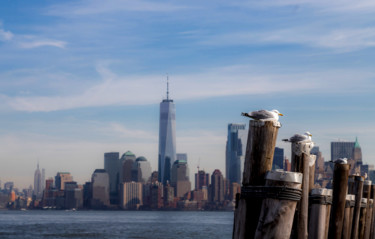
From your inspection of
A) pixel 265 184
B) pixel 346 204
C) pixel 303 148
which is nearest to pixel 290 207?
pixel 265 184

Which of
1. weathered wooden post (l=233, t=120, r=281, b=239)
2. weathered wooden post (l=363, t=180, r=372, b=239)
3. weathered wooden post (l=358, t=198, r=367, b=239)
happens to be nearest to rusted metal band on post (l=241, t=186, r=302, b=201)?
weathered wooden post (l=233, t=120, r=281, b=239)

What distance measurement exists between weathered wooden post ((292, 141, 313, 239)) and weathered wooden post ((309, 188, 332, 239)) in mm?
1526

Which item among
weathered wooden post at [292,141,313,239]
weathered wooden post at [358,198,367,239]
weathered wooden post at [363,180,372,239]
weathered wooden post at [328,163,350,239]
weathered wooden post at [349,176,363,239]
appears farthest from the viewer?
weathered wooden post at [363,180,372,239]

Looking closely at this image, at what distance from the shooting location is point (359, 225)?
777 inches

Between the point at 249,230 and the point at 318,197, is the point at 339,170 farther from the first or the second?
the point at 249,230

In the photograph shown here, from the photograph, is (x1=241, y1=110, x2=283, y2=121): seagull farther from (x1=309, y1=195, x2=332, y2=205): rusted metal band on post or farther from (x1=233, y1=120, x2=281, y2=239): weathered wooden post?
(x1=309, y1=195, x2=332, y2=205): rusted metal band on post

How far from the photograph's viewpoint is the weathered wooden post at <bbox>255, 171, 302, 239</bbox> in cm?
773

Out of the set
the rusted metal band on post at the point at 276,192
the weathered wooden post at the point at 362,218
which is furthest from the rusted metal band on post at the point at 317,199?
the weathered wooden post at the point at 362,218

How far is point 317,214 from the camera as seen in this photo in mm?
12133

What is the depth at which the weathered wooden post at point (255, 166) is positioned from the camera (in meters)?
8.05

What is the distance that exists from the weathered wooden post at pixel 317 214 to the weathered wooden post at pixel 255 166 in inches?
166

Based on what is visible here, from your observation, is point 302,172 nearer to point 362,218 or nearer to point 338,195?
point 338,195

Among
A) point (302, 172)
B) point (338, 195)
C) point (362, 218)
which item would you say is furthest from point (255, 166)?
point (362, 218)

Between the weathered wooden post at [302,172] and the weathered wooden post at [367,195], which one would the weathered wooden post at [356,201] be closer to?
the weathered wooden post at [367,195]
